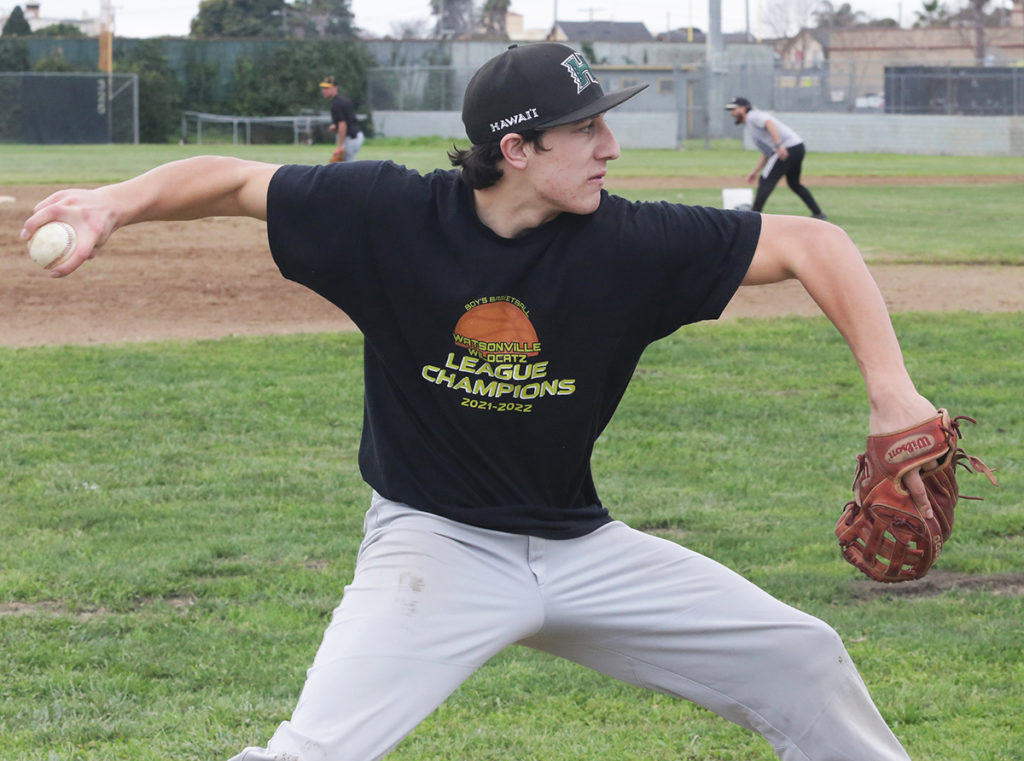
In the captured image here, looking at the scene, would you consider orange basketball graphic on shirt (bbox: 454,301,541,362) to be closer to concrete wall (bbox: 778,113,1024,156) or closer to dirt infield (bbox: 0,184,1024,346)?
dirt infield (bbox: 0,184,1024,346)

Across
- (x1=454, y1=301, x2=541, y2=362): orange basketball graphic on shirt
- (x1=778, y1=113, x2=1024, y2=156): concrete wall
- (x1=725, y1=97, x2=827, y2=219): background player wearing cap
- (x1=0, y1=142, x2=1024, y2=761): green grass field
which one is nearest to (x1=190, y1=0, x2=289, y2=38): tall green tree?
(x1=778, y1=113, x2=1024, y2=156): concrete wall

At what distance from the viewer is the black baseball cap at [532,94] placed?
9.28 feet

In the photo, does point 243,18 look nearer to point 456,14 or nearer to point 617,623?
point 456,14

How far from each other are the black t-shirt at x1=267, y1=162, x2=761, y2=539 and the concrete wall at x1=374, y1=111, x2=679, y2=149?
3915 cm

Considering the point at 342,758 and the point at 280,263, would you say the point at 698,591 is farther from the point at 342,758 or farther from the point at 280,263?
the point at 280,263

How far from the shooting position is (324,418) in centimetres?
764

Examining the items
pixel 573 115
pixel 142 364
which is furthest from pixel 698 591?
pixel 142 364

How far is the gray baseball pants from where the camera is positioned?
8.74 feet

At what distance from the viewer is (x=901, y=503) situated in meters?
2.79

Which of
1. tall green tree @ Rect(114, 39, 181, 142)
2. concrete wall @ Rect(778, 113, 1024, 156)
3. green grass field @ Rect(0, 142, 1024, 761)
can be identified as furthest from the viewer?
tall green tree @ Rect(114, 39, 181, 142)

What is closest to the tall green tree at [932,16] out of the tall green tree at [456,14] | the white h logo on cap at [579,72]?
the tall green tree at [456,14]

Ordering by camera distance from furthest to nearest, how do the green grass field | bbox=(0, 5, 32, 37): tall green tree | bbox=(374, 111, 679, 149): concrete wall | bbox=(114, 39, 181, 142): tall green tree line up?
bbox=(0, 5, 32, 37): tall green tree, bbox=(374, 111, 679, 149): concrete wall, bbox=(114, 39, 181, 142): tall green tree, the green grass field

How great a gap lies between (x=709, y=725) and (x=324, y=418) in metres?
4.13

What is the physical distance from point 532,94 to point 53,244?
1035 millimetres
